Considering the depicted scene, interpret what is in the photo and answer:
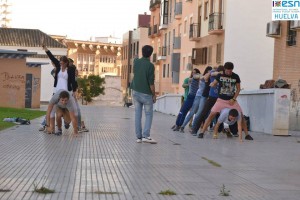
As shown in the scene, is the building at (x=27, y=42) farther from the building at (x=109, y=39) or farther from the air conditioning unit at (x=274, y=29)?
the building at (x=109, y=39)

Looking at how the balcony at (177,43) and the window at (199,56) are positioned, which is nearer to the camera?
the window at (199,56)

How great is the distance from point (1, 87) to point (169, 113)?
375 inches

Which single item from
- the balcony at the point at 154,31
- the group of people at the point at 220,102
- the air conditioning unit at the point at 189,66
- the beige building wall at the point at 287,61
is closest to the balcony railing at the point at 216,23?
the air conditioning unit at the point at 189,66

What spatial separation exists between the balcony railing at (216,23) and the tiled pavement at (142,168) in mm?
28883

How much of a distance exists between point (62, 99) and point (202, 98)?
12.7 ft

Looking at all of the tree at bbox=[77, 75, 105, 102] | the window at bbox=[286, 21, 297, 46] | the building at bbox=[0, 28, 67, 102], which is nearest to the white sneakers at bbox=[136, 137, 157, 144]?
the window at bbox=[286, 21, 297, 46]

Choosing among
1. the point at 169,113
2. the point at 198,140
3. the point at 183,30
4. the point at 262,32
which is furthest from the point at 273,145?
the point at 183,30

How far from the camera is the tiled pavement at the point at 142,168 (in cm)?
697

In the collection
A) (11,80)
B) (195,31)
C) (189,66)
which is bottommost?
(11,80)

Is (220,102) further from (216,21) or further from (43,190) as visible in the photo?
(216,21)

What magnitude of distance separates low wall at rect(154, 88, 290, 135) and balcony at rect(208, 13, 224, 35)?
2149 cm

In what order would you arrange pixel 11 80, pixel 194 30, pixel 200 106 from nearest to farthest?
pixel 200 106, pixel 11 80, pixel 194 30

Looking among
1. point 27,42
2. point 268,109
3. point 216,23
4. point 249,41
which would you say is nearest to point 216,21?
point 216,23

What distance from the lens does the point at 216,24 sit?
4300 centimetres
